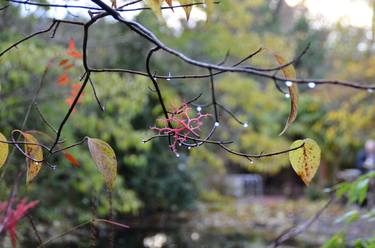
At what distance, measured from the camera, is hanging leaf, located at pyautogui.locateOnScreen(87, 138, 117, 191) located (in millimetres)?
797

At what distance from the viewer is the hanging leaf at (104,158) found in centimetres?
80

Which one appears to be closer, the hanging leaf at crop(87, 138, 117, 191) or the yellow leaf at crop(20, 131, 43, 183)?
the hanging leaf at crop(87, 138, 117, 191)

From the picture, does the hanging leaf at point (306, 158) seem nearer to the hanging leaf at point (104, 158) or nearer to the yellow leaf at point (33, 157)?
the hanging leaf at point (104, 158)

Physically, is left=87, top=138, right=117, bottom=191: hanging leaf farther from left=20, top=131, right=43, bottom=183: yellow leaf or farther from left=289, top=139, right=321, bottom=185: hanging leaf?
left=289, top=139, right=321, bottom=185: hanging leaf

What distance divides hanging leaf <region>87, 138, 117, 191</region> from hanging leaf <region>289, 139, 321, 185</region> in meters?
0.27

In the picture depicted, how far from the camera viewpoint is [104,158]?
2.64 ft

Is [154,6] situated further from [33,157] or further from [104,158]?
[33,157]

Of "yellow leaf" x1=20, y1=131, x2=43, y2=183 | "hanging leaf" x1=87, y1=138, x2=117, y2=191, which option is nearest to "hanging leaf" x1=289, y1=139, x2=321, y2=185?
"hanging leaf" x1=87, y1=138, x2=117, y2=191

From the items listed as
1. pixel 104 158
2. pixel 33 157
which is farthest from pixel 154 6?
pixel 33 157

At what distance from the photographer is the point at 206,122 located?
801 cm

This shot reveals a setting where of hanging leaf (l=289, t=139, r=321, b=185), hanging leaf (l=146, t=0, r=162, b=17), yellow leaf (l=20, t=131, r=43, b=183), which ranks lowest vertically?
hanging leaf (l=289, t=139, r=321, b=185)

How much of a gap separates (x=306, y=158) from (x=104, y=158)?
0.31m

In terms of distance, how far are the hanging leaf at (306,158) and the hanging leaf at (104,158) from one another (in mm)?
275

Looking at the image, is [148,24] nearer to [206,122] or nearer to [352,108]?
[206,122]
